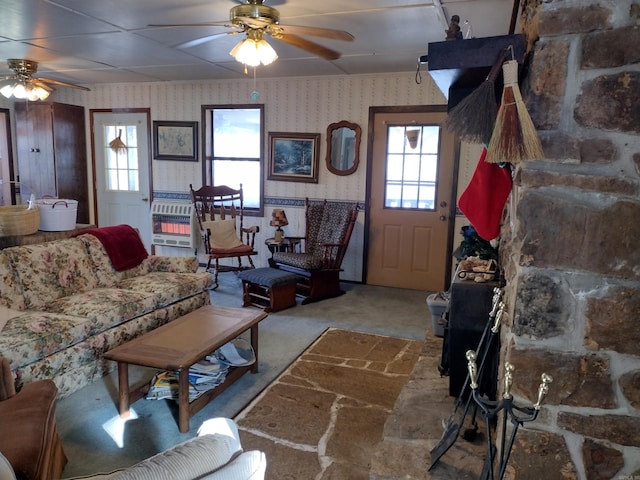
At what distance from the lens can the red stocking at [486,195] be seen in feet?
6.64

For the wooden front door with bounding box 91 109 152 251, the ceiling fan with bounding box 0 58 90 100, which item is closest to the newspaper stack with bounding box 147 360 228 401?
the ceiling fan with bounding box 0 58 90 100

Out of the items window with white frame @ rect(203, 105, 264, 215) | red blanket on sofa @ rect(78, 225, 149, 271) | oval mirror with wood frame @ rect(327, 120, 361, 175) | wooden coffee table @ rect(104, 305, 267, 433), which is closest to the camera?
wooden coffee table @ rect(104, 305, 267, 433)

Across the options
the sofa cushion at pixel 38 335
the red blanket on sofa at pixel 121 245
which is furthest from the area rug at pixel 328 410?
the red blanket on sofa at pixel 121 245

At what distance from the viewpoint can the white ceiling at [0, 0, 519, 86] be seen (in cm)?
313

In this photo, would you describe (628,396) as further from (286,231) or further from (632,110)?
(286,231)

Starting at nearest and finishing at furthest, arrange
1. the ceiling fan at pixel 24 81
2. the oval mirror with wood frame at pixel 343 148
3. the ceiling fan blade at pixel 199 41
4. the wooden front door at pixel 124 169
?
the ceiling fan blade at pixel 199 41
the ceiling fan at pixel 24 81
the oval mirror with wood frame at pixel 343 148
the wooden front door at pixel 124 169

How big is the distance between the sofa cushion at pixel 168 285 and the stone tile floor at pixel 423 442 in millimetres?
2061

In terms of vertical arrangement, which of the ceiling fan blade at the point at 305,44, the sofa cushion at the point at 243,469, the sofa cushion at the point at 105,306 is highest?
the ceiling fan blade at the point at 305,44

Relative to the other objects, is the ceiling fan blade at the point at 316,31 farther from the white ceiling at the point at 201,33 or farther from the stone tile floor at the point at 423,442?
the stone tile floor at the point at 423,442

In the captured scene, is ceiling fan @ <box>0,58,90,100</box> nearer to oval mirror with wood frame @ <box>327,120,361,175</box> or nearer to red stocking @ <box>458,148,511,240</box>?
oval mirror with wood frame @ <box>327,120,361,175</box>

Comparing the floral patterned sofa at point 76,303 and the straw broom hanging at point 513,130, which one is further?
the floral patterned sofa at point 76,303

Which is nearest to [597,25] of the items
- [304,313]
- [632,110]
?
[632,110]

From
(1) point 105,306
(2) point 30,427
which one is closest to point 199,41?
(1) point 105,306

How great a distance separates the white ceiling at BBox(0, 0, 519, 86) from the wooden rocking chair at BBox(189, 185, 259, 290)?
4.67ft
